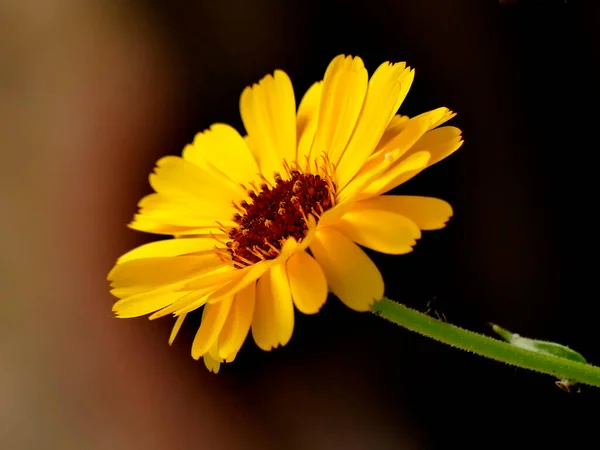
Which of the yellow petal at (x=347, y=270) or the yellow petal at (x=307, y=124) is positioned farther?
the yellow petal at (x=307, y=124)

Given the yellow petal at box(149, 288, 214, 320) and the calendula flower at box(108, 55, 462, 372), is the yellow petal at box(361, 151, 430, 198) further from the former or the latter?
the yellow petal at box(149, 288, 214, 320)

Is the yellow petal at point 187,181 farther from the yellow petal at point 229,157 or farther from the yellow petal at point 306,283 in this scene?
the yellow petal at point 306,283

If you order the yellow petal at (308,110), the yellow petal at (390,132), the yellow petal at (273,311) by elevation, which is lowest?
the yellow petal at (273,311)

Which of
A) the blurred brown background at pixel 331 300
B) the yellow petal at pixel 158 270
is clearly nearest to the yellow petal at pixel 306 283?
the yellow petal at pixel 158 270

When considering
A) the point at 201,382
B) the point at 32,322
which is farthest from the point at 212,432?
the point at 32,322

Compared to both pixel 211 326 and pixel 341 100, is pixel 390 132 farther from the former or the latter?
pixel 211 326

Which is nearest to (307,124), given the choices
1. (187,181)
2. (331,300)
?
(187,181)
